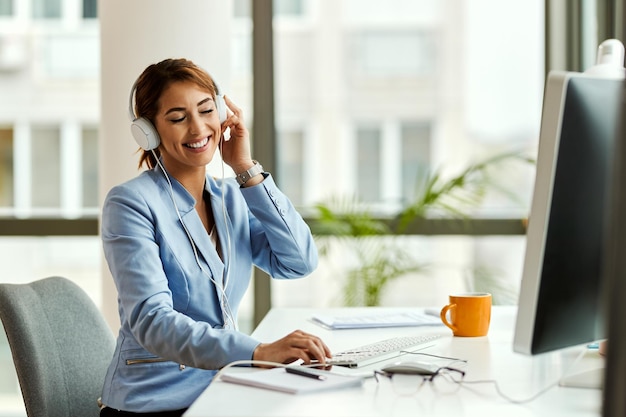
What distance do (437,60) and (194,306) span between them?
201cm

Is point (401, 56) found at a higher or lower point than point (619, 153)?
higher

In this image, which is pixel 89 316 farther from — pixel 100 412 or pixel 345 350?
pixel 345 350

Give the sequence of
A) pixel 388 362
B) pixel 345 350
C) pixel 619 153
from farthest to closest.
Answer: pixel 345 350 → pixel 388 362 → pixel 619 153

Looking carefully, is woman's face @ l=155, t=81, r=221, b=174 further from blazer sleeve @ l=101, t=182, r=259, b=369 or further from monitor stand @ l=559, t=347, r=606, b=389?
monitor stand @ l=559, t=347, r=606, b=389

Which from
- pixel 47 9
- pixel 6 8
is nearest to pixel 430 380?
pixel 47 9

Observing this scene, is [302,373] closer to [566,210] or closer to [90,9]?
[566,210]

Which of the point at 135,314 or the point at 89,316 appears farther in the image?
the point at 89,316

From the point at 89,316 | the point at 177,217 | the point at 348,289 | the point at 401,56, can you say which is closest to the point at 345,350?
the point at 177,217

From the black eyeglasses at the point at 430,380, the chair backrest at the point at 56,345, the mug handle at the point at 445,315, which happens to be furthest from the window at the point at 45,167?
the black eyeglasses at the point at 430,380

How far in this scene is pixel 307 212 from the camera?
11.4 ft

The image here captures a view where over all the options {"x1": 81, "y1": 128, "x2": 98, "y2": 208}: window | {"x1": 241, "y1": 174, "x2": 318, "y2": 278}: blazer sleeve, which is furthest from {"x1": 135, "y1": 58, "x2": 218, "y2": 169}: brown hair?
{"x1": 81, "y1": 128, "x2": 98, "y2": 208}: window

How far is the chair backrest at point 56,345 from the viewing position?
5.59 ft

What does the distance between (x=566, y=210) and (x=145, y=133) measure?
981 millimetres

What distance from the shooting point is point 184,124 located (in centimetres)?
187
